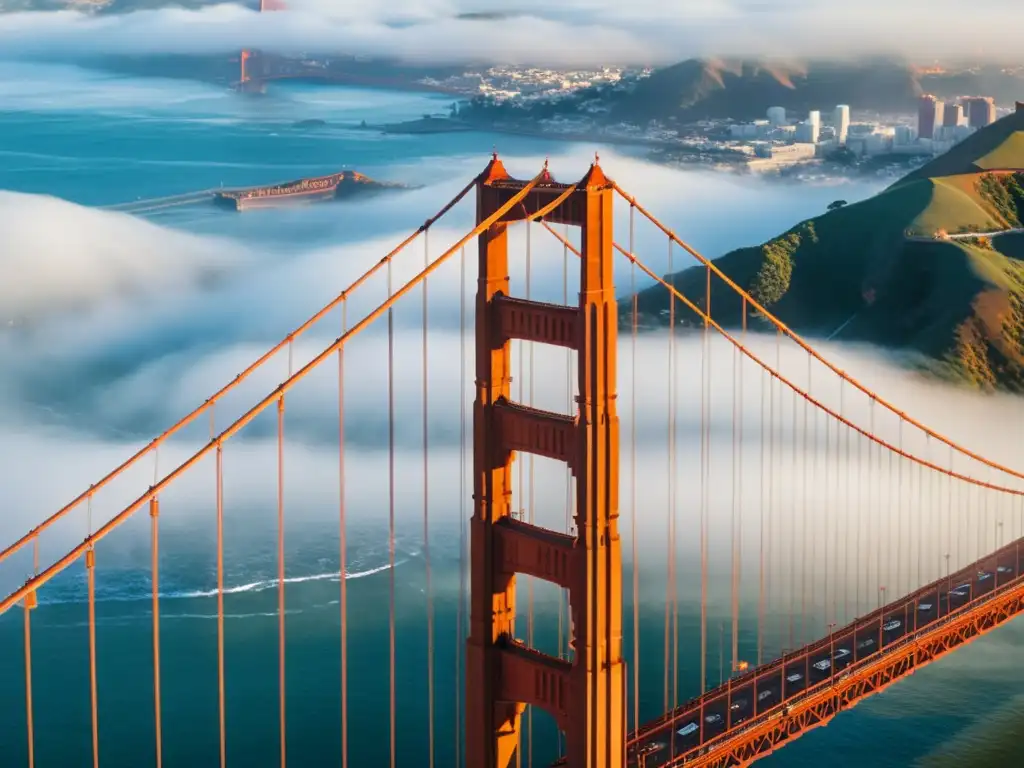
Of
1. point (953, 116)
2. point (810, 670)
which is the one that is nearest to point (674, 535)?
point (810, 670)

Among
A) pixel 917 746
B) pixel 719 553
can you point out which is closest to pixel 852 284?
pixel 719 553

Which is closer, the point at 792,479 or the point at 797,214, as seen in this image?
the point at 792,479

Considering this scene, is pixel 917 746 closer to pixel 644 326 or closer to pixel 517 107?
pixel 644 326

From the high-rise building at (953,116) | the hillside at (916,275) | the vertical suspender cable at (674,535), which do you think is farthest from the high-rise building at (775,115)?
the vertical suspender cable at (674,535)

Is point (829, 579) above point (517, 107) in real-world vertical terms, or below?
below

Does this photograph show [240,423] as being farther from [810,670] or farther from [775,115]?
[775,115]

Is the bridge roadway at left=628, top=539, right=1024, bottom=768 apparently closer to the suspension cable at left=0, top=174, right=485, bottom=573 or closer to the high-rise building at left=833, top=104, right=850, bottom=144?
the suspension cable at left=0, top=174, right=485, bottom=573

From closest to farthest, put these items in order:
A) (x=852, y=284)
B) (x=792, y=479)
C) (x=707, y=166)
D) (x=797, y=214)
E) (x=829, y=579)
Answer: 1. (x=829, y=579)
2. (x=792, y=479)
3. (x=852, y=284)
4. (x=797, y=214)
5. (x=707, y=166)
